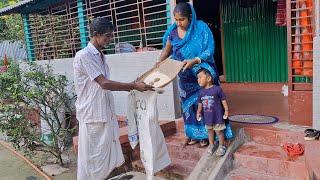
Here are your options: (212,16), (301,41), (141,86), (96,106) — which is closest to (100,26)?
(141,86)

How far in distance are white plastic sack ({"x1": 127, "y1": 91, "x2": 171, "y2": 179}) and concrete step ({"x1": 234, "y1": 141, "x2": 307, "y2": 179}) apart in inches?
38.1

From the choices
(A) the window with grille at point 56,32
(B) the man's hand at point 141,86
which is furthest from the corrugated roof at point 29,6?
(B) the man's hand at point 141,86

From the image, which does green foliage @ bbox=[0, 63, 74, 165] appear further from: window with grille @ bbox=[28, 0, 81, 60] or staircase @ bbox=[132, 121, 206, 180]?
staircase @ bbox=[132, 121, 206, 180]

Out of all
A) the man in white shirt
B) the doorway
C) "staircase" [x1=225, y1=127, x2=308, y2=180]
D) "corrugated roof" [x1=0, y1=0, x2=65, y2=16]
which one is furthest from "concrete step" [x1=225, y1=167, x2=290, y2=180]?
"corrugated roof" [x1=0, y1=0, x2=65, y2=16]

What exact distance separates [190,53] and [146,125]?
1.03 m

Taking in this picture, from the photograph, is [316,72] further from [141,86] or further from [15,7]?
[15,7]

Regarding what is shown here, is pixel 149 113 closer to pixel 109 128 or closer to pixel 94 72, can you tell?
pixel 109 128

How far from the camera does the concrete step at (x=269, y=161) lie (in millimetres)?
3623

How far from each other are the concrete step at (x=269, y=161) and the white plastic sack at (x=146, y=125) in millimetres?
968

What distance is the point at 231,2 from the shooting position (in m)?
7.64

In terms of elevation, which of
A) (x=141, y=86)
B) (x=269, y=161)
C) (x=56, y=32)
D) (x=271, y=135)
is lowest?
(x=269, y=161)

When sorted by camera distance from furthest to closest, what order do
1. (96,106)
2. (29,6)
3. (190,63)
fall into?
(29,6)
(190,63)
(96,106)

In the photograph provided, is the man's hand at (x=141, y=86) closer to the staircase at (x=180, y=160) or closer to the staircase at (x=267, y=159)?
the staircase at (x=180, y=160)

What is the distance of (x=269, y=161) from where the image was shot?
3787mm
